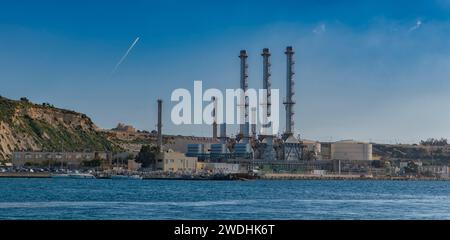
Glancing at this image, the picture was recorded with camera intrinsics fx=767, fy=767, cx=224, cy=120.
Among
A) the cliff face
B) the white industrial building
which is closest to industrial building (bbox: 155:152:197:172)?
the cliff face

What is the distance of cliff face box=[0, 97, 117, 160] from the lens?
275 ft

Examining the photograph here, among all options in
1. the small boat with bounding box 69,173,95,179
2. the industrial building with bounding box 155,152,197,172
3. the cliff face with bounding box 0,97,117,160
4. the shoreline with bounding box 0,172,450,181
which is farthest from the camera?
the cliff face with bounding box 0,97,117,160

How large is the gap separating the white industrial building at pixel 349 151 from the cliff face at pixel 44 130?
30004mm

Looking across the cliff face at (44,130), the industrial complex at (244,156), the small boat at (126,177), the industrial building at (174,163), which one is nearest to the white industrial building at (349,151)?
the industrial complex at (244,156)

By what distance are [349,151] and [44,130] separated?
4070 cm

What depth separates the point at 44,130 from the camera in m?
91.4

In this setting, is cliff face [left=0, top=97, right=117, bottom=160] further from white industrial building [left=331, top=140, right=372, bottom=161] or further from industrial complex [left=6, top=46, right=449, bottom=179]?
white industrial building [left=331, top=140, right=372, bottom=161]

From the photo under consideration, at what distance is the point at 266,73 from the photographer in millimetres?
85188

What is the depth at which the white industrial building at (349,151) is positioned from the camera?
104 metres

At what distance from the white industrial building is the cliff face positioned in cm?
3000

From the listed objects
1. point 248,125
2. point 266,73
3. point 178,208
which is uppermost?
point 266,73
